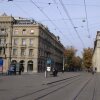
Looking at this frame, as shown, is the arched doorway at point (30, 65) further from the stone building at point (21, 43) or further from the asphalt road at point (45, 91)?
the asphalt road at point (45, 91)

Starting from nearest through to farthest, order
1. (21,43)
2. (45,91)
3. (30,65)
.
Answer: (45,91)
(30,65)
(21,43)

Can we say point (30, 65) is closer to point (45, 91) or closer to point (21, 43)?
point (21, 43)

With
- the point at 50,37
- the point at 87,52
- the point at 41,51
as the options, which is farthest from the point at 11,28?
the point at 87,52

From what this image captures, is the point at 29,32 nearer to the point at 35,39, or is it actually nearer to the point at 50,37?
the point at 35,39

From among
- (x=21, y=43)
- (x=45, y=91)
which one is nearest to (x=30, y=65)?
(x=21, y=43)

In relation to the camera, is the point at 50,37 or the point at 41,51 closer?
the point at 41,51

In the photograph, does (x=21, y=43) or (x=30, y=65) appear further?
(x=21, y=43)

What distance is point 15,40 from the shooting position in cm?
10631

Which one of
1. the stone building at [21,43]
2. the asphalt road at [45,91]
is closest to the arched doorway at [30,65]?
the stone building at [21,43]

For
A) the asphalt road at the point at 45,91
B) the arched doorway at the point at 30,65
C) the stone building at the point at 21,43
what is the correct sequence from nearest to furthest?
the asphalt road at the point at 45,91
the arched doorway at the point at 30,65
the stone building at the point at 21,43

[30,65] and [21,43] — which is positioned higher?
[21,43]

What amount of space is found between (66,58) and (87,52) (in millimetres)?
12875

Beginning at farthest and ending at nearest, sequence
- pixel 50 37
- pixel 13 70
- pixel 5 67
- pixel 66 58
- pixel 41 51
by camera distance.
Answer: pixel 66 58 → pixel 50 37 → pixel 41 51 → pixel 5 67 → pixel 13 70

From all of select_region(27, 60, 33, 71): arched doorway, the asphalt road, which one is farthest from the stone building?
the asphalt road
